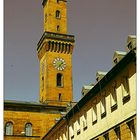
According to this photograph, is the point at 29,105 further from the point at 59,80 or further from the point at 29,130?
the point at 59,80

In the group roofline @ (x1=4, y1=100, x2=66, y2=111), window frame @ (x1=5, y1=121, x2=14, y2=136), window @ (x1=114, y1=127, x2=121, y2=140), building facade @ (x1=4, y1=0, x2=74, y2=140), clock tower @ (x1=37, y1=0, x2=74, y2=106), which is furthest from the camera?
clock tower @ (x1=37, y1=0, x2=74, y2=106)

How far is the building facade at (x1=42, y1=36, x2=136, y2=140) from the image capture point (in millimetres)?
19641

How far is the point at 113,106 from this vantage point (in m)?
22.9

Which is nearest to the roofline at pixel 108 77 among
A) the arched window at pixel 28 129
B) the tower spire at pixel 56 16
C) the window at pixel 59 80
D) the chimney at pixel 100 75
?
the chimney at pixel 100 75

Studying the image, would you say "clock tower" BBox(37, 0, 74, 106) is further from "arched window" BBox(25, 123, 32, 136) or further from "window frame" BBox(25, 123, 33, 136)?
"window frame" BBox(25, 123, 33, 136)

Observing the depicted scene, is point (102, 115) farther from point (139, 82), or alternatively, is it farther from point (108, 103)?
point (139, 82)

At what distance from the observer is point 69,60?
2564 inches

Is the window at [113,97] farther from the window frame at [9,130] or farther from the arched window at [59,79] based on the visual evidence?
the arched window at [59,79]

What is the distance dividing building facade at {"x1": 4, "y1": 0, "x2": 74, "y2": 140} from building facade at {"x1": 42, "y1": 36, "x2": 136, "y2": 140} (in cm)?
2507

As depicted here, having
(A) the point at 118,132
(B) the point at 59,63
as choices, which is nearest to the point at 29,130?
(B) the point at 59,63

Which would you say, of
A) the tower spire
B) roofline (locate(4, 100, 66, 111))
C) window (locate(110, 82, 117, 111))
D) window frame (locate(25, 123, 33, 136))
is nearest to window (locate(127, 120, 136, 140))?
window (locate(110, 82, 117, 111))

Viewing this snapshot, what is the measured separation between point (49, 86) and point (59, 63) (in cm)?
458

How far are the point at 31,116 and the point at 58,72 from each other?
9278 mm

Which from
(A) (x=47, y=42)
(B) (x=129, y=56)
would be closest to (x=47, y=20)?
(A) (x=47, y=42)
